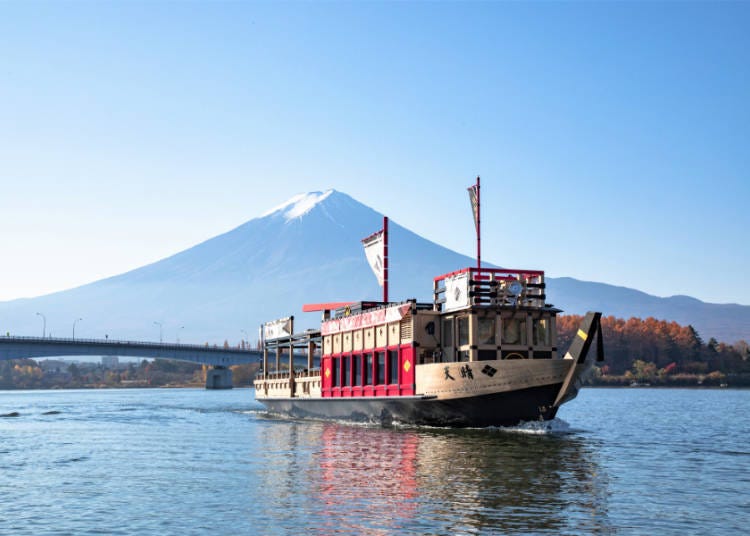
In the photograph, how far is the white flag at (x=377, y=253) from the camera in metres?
53.5

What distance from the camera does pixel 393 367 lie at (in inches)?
1794

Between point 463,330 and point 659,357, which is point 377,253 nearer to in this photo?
point 463,330

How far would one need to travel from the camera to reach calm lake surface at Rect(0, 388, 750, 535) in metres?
19.3

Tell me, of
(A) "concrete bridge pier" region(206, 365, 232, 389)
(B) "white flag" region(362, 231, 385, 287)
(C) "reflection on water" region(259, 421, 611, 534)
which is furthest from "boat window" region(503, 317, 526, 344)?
(A) "concrete bridge pier" region(206, 365, 232, 389)

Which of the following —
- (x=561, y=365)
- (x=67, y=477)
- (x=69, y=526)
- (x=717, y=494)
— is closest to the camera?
(x=69, y=526)

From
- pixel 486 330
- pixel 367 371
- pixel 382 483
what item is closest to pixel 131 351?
pixel 367 371

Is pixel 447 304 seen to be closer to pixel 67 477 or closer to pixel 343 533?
pixel 67 477

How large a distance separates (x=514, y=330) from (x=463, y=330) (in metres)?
2.26

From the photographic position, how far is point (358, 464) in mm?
29047

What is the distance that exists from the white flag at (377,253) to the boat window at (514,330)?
13093 millimetres

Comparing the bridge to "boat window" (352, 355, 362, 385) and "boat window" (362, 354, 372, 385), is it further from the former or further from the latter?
"boat window" (362, 354, 372, 385)

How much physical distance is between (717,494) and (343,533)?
10494mm

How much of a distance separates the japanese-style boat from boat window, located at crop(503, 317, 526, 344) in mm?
45

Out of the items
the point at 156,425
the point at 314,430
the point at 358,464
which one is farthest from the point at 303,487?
the point at 156,425
